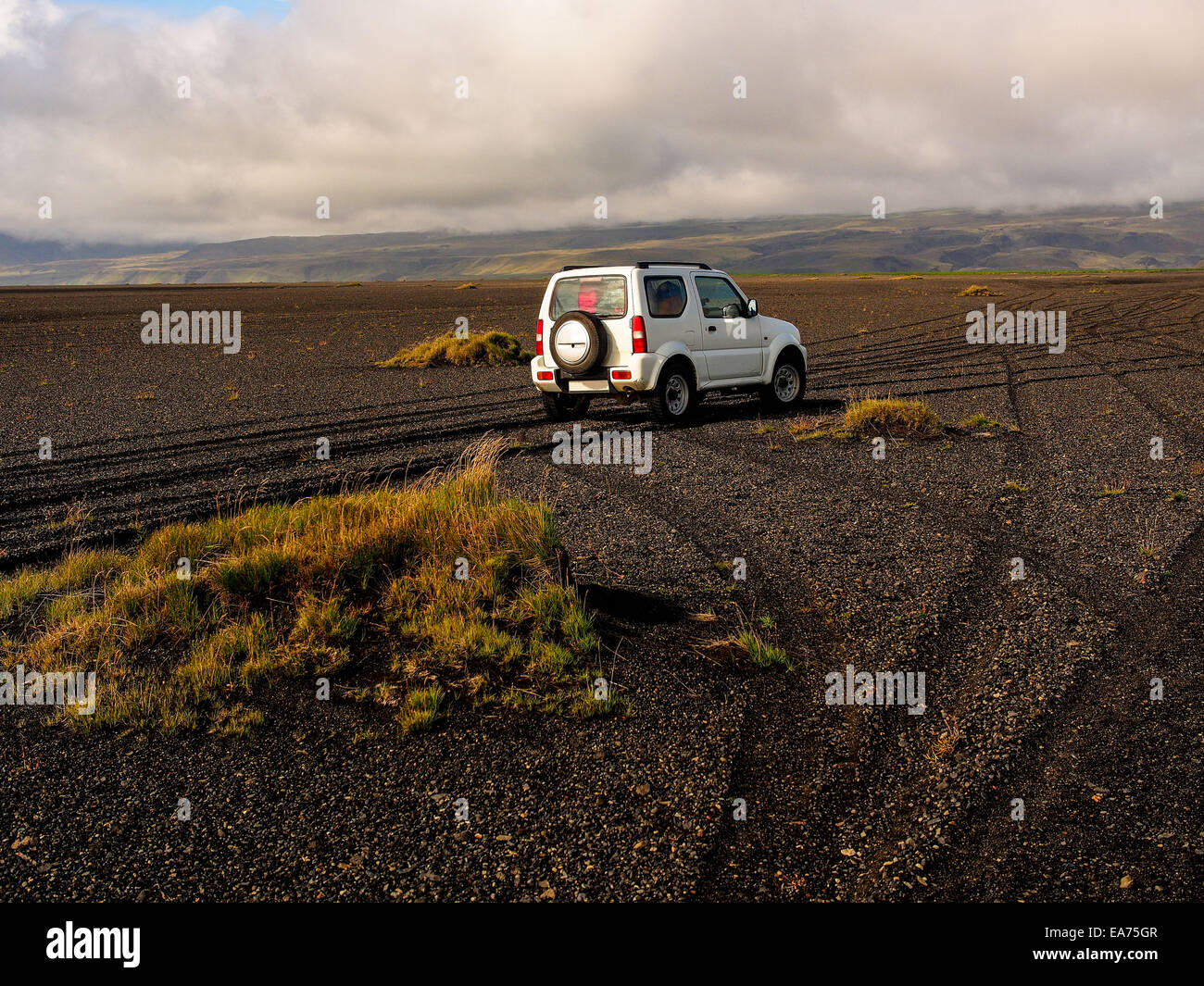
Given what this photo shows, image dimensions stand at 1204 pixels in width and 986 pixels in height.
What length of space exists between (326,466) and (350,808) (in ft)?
25.4

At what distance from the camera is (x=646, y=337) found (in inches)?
496

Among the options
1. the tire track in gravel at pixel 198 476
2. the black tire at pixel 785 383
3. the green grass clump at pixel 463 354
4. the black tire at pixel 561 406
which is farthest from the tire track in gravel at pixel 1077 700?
the green grass clump at pixel 463 354

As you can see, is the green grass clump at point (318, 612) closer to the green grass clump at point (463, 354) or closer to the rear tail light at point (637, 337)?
the rear tail light at point (637, 337)

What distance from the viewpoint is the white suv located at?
12625 millimetres

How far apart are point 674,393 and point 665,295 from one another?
1429 mm

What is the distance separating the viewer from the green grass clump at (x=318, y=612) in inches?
195

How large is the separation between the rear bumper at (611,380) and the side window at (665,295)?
661mm

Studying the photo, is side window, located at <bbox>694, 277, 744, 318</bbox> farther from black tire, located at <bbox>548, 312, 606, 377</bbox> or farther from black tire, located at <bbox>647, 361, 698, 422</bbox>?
black tire, located at <bbox>548, 312, 606, 377</bbox>

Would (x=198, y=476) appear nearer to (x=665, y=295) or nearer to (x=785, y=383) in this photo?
(x=665, y=295)

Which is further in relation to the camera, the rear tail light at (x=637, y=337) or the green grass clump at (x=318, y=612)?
the rear tail light at (x=637, y=337)

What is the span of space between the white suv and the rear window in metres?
0.01

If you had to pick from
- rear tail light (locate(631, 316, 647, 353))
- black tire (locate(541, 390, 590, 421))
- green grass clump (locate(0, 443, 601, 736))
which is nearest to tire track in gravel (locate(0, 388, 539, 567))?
black tire (locate(541, 390, 590, 421))
